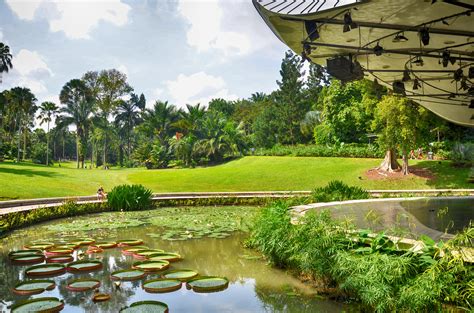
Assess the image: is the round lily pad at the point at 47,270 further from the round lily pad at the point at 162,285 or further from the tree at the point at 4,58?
the tree at the point at 4,58

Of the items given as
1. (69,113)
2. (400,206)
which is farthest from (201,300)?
(69,113)

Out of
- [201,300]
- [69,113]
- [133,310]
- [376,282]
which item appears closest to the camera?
[376,282]

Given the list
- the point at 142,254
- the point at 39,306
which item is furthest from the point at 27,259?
the point at 39,306

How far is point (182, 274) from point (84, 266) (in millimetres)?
2568

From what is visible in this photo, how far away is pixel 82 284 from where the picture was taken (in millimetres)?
8398

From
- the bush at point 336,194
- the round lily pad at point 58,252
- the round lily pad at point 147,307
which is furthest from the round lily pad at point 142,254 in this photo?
the bush at point 336,194

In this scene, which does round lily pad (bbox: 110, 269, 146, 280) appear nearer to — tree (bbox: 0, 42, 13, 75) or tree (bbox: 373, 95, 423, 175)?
tree (bbox: 373, 95, 423, 175)

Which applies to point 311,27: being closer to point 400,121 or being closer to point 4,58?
point 400,121

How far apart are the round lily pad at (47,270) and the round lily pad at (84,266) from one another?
19 centimetres

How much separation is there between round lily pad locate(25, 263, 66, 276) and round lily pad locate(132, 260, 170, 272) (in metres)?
1.72

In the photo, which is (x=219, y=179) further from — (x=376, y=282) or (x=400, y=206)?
(x=376, y=282)

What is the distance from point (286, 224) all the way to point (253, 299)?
94.0 inches

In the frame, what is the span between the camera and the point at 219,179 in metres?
37.7

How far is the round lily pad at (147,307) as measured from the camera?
688 cm
